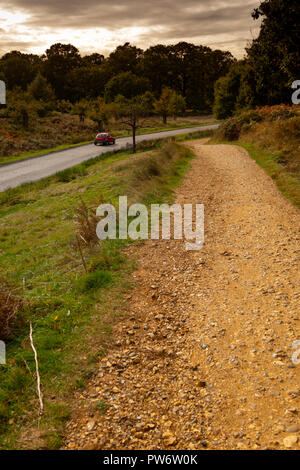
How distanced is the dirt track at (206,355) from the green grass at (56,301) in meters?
0.34

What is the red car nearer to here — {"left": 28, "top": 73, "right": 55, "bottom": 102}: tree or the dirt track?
{"left": 28, "top": 73, "right": 55, "bottom": 102}: tree

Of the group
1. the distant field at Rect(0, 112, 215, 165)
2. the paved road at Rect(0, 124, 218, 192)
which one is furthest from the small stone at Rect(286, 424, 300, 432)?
the distant field at Rect(0, 112, 215, 165)

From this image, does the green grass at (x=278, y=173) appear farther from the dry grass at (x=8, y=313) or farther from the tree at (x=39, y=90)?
the tree at (x=39, y=90)

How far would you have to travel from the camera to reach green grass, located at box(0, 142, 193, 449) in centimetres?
473

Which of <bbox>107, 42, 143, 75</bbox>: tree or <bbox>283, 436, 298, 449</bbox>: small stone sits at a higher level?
<bbox>107, 42, 143, 75</bbox>: tree

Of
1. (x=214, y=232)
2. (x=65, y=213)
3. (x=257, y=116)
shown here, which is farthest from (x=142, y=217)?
(x=257, y=116)

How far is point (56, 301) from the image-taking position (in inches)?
296

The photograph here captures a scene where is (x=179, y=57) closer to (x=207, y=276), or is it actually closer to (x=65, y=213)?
(x=65, y=213)

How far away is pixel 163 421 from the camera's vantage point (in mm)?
4621

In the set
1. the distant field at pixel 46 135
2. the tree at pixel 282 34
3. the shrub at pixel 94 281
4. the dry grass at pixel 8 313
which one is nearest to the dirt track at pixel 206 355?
the shrub at pixel 94 281

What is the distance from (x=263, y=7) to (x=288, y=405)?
24613mm

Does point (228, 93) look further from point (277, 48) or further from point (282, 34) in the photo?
point (282, 34)

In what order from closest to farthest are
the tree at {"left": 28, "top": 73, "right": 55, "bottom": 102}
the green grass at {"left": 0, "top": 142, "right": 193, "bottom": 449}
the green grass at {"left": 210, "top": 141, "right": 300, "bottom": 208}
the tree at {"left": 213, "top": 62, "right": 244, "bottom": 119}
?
the green grass at {"left": 0, "top": 142, "right": 193, "bottom": 449} → the green grass at {"left": 210, "top": 141, "right": 300, "bottom": 208} → the tree at {"left": 213, "top": 62, "right": 244, "bottom": 119} → the tree at {"left": 28, "top": 73, "right": 55, "bottom": 102}

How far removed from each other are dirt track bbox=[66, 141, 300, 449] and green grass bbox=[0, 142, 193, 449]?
34 centimetres
